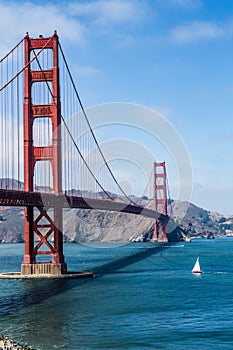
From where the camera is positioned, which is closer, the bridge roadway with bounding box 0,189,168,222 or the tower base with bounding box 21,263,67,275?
the bridge roadway with bounding box 0,189,168,222

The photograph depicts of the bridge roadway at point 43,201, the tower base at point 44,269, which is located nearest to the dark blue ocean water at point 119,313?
the tower base at point 44,269

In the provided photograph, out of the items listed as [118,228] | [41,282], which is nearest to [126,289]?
[41,282]

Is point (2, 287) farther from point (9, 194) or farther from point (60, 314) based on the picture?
point (60, 314)

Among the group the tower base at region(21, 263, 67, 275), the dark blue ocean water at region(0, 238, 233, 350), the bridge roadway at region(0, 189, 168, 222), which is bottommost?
the dark blue ocean water at region(0, 238, 233, 350)

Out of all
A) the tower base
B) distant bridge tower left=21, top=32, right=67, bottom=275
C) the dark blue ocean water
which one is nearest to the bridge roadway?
distant bridge tower left=21, top=32, right=67, bottom=275

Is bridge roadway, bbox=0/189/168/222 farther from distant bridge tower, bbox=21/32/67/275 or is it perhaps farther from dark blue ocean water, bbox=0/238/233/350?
dark blue ocean water, bbox=0/238/233/350

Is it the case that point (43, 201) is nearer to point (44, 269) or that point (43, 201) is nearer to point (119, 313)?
point (44, 269)

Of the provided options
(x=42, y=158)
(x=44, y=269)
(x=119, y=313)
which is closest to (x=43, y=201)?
(x=42, y=158)

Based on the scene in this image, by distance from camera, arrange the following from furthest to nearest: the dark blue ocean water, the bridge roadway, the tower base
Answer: the tower base, the bridge roadway, the dark blue ocean water
